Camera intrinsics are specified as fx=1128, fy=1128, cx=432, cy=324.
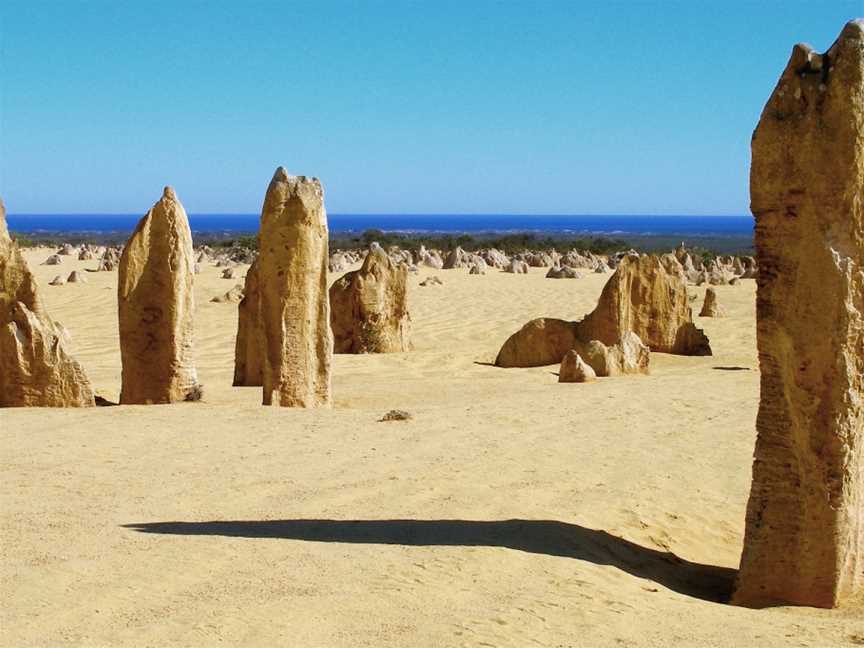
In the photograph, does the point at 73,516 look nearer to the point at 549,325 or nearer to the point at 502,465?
the point at 502,465

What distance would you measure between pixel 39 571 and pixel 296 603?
120 centimetres

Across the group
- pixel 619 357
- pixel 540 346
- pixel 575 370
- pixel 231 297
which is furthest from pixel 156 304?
pixel 231 297

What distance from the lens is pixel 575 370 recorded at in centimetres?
1196

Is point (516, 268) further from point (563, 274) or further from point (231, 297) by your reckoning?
point (231, 297)

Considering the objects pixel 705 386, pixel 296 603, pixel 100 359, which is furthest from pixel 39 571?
pixel 100 359

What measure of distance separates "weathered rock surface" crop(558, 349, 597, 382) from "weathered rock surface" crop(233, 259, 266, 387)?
3.30 meters

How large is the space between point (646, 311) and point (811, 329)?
9195 mm

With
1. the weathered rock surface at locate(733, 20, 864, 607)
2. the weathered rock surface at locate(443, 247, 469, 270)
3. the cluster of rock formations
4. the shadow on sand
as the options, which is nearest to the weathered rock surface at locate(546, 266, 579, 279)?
the weathered rock surface at locate(443, 247, 469, 270)

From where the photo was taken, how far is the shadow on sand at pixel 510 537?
5785mm

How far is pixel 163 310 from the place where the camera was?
9367mm

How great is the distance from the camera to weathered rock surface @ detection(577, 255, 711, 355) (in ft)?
46.4

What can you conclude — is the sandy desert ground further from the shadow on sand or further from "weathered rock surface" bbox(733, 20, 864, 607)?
"weathered rock surface" bbox(733, 20, 864, 607)

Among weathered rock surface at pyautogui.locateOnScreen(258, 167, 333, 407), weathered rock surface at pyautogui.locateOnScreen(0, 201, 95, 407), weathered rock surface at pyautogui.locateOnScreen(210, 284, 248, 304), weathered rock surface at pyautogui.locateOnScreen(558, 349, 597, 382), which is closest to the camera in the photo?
weathered rock surface at pyautogui.locateOnScreen(0, 201, 95, 407)

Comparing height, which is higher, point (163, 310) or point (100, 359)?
point (163, 310)
